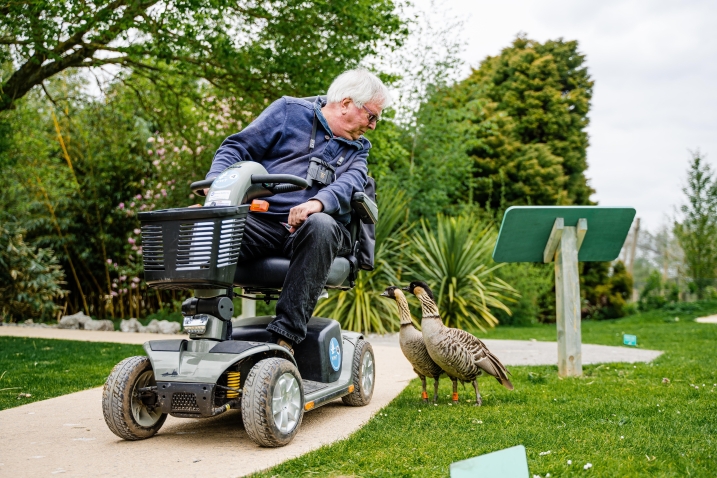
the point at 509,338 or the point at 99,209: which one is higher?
the point at 99,209

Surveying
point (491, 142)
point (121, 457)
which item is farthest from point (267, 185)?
point (491, 142)

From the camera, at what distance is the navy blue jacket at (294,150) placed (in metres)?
3.23

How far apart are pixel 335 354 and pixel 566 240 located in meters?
2.00

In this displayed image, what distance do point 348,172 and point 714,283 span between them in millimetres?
15172

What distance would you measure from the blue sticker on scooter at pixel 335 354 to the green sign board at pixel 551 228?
57.0 inches

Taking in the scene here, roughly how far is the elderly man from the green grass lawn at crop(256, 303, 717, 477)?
634 millimetres

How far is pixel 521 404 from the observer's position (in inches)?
141

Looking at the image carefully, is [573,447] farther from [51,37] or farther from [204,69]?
[204,69]

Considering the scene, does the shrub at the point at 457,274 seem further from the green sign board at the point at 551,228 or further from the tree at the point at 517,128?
the green sign board at the point at 551,228

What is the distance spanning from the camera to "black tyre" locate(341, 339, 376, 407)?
3.54 m

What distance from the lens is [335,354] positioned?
131 inches

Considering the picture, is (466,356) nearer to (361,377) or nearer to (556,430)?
(361,377)

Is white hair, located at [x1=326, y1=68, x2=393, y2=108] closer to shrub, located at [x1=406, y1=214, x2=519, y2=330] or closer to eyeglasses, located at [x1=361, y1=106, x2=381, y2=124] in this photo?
eyeglasses, located at [x1=361, y1=106, x2=381, y2=124]

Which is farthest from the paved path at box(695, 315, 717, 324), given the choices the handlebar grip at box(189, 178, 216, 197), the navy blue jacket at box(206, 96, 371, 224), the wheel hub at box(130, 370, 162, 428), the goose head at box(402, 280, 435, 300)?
the wheel hub at box(130, 370, 162, 428)
